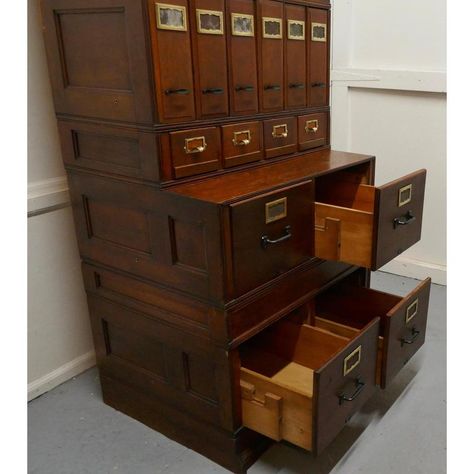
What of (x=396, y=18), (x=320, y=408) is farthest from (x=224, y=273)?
(x=396, y=18)

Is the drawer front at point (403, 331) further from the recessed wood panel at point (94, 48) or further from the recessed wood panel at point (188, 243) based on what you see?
the recessed wood panel at point (94, 48)

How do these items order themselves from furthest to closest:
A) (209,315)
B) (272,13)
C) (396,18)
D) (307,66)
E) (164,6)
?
(396,18) < (307,66) < (272,13) < (209,315) < (164,6)

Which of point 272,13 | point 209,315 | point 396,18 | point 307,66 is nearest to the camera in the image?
point 209,315

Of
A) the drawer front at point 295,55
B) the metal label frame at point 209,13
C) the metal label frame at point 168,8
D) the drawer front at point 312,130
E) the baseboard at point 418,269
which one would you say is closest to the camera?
the metal label frame at point 168,8

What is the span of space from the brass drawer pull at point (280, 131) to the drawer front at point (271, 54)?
0.20 feet

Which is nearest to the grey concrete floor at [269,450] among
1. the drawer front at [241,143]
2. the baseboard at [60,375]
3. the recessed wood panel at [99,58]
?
the baseboard at [60,375]

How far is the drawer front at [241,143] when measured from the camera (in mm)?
1527

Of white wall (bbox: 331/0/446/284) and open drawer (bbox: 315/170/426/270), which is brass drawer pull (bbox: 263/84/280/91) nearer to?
open drawer (bbox: 315/170/426/270)

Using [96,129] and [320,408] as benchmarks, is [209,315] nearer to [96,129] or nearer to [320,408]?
[320,408]

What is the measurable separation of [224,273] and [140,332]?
18.5 inches

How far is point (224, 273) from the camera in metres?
1.31

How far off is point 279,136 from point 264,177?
0.88 feet

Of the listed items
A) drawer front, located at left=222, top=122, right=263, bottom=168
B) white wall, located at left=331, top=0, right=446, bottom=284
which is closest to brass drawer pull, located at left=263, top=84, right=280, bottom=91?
drawer front, located at left=222, top=122, right=263, bottom=168

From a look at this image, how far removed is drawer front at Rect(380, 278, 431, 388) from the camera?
62.0 inches
